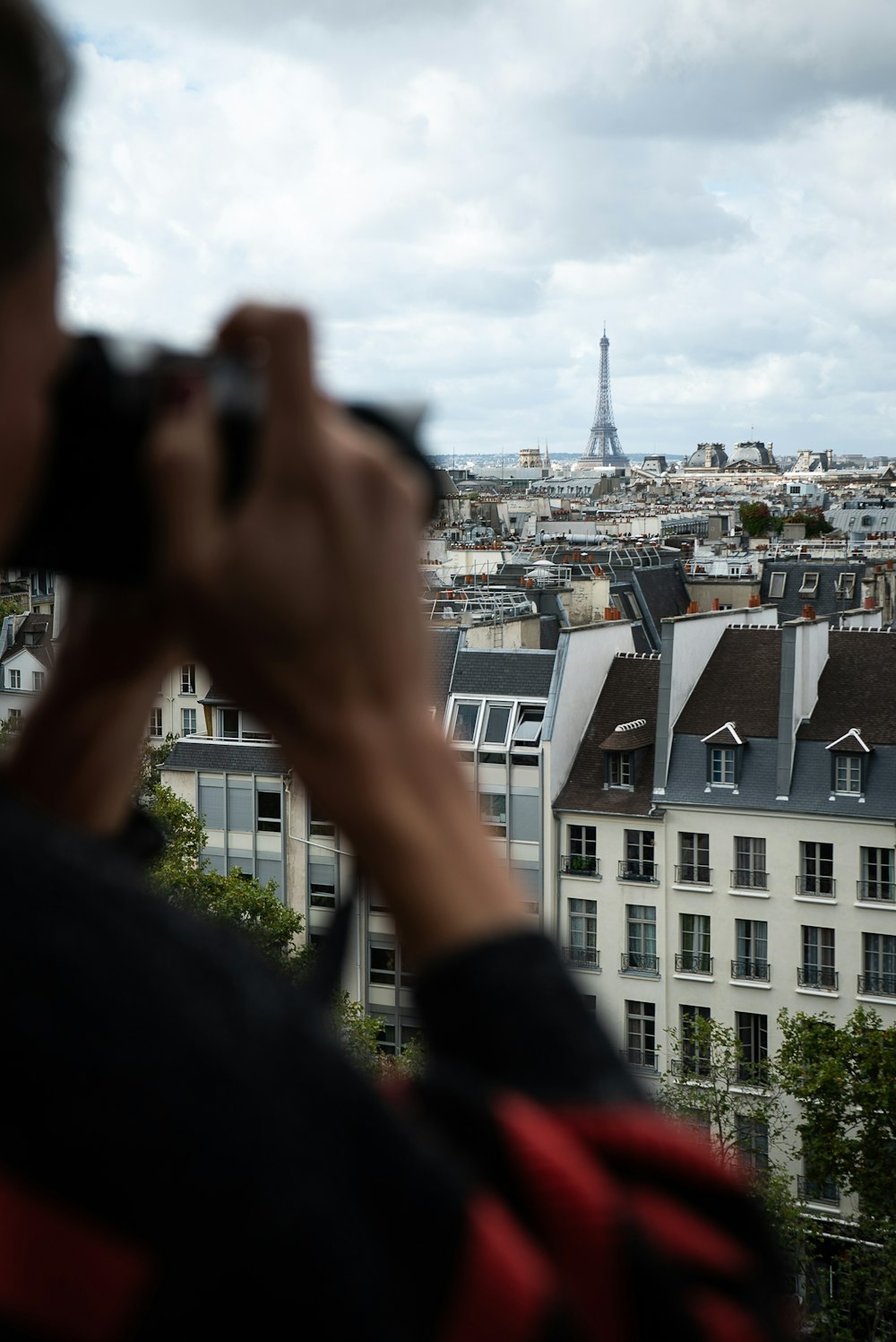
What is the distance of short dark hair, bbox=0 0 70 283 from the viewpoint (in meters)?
1.04

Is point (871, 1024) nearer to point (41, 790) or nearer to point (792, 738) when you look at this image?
point (792, 738)

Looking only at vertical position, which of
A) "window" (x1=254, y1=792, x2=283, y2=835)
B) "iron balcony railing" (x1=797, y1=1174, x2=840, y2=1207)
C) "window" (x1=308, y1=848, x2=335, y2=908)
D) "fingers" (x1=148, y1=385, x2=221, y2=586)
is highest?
"fingers" (x1=148, y1=385, x2=221, y2=586)

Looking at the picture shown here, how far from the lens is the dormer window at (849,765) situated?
27.5m

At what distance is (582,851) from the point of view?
96.7 ft

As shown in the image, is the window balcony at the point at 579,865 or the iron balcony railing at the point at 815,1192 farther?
the window balcony at the point at 579,865

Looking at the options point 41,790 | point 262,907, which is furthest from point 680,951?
point 41,790

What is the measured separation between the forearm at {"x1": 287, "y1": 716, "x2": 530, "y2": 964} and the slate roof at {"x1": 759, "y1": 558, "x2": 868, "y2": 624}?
46065mm

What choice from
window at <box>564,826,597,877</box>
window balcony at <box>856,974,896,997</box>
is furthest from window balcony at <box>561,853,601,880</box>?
window balcony at <box>856,974,896,997</box>

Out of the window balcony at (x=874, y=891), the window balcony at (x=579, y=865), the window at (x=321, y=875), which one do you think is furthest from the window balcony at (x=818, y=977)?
the window at (x=321, y=875)

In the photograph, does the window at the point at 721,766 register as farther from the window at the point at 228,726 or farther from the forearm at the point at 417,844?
the forearm at the point at 417,844

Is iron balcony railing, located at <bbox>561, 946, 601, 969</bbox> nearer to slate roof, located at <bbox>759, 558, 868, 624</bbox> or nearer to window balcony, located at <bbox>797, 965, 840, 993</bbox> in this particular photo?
window balcony, located at <bbox>797, 965, 840, 993</bbox>

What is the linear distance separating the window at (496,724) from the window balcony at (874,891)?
7.41 meters

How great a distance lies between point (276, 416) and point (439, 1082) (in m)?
0.50

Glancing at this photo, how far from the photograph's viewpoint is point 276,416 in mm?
1159
